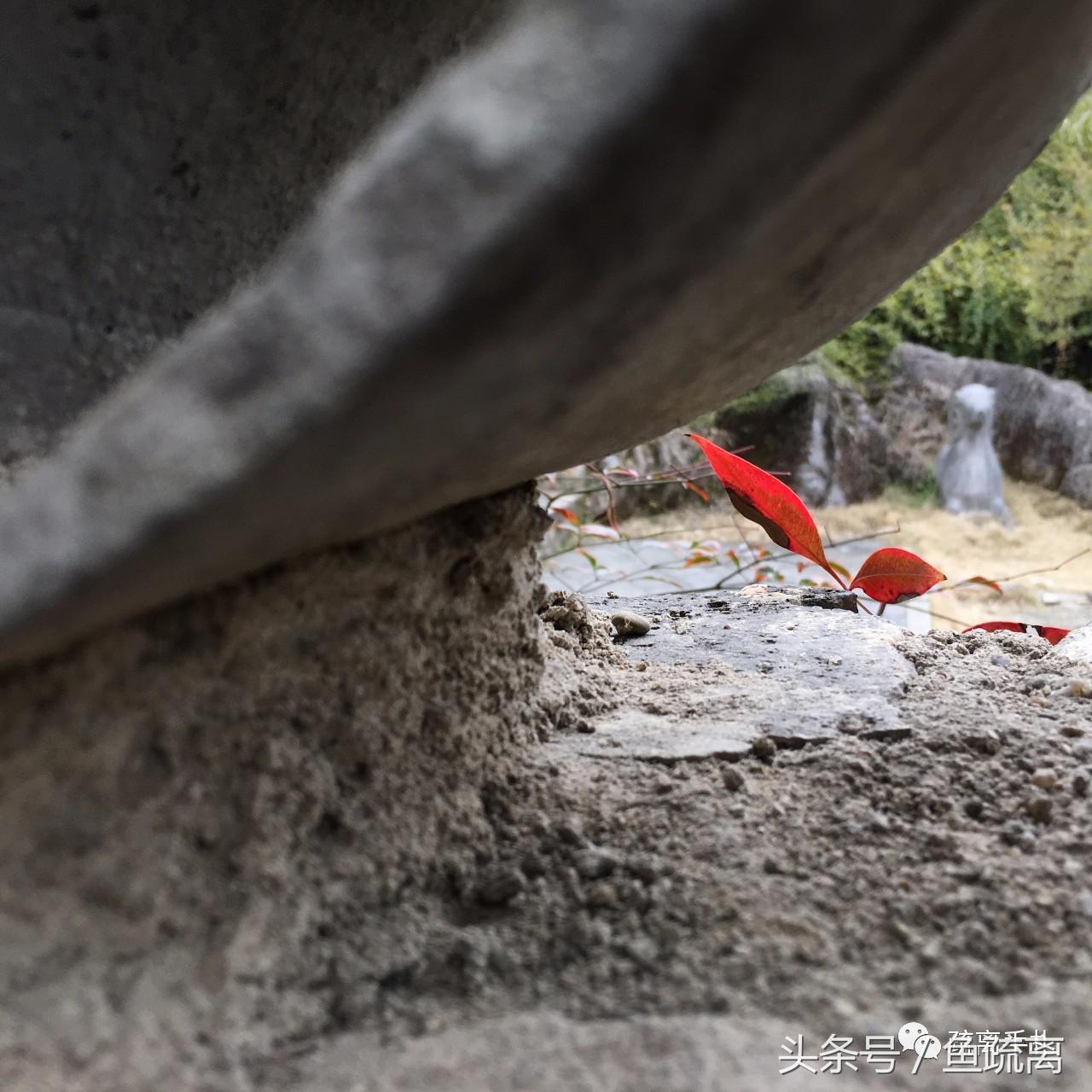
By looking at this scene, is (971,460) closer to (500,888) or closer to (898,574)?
(898,574)

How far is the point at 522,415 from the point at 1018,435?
163 inches

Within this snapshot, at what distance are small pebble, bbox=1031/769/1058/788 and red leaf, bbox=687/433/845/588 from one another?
0.45m

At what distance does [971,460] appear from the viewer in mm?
4012

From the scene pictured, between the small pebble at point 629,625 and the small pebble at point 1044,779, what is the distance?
0.50 meters

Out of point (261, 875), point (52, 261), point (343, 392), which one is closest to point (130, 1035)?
point (261, 875)

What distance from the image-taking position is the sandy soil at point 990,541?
2.64 metres

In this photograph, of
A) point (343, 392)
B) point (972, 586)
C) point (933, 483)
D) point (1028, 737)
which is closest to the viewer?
point (343, 392)

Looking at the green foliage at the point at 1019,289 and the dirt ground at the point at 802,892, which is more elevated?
the green foliage at the point at 1019,289

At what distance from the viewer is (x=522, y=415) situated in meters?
0.48

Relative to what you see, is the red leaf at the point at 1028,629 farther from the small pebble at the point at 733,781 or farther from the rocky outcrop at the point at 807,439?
the rocky outcrop at the point at 807,439

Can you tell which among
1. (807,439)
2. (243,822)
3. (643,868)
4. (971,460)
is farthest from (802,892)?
(971,460)

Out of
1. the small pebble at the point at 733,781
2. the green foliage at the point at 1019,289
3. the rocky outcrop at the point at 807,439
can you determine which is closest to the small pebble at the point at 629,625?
the small pebble at the point at 733,781

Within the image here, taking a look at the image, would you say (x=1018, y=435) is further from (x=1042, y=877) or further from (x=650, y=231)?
(x=650, y=231)

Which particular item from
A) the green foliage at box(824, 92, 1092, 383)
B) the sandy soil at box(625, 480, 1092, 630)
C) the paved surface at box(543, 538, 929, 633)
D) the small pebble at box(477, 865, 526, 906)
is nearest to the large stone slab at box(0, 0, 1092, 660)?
the small pebble at box(477, 865, 526, 906)
